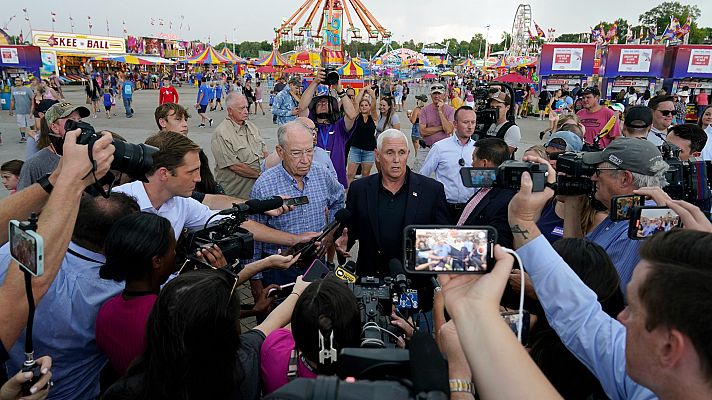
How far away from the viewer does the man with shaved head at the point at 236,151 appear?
15.4ft

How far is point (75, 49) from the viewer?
153ft

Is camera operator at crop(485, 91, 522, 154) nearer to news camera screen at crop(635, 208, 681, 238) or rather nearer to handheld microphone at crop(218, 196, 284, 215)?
news camera screen at crop(635, 208, 681, 238)

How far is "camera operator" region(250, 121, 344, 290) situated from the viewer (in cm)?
327

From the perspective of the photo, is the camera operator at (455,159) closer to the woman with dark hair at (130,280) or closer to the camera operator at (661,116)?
the camera operator at (661,116)

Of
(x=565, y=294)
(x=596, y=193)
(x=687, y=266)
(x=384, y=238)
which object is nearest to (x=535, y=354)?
(x=565, y=294)

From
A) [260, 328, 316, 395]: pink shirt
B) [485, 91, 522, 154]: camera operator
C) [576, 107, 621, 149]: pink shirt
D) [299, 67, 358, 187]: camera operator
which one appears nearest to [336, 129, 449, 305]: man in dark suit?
[260, 328, 316, 395]: pink shirt

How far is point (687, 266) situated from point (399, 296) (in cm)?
122

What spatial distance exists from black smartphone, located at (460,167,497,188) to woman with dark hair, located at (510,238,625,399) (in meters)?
0.40

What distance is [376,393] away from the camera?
86cm

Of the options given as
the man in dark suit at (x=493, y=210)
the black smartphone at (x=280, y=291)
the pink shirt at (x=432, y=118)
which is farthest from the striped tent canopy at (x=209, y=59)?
the black smartphone at (x=280, y=291)

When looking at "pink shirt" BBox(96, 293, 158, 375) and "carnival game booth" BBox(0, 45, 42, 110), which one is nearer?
"pink shirt" BBox(96, 293, 158, 375)

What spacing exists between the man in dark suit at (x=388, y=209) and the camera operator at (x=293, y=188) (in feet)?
0.87

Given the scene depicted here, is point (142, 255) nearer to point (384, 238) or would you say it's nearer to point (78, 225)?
point (78, 225)

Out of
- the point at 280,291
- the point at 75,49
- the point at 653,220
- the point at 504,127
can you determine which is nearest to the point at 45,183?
the point at 280,291
